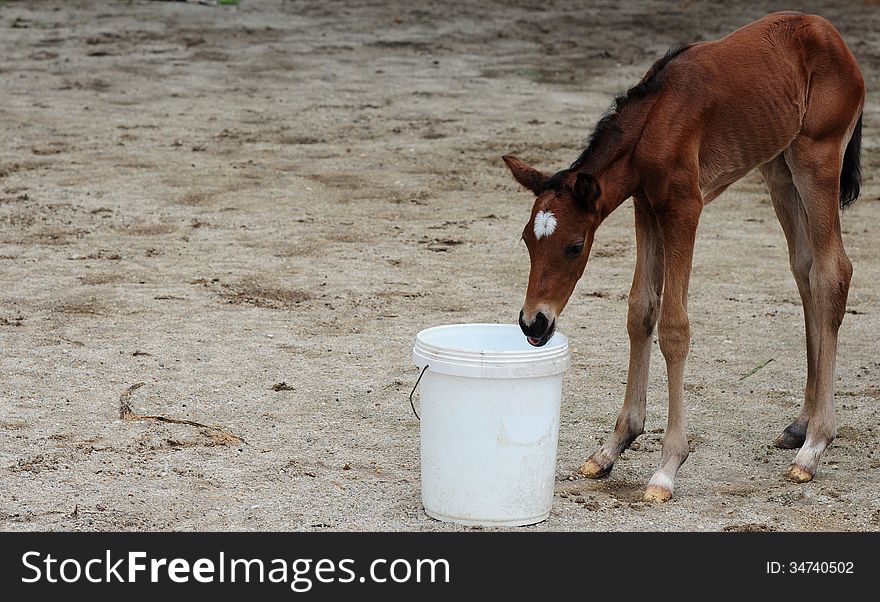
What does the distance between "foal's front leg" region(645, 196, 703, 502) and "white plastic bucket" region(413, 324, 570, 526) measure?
456 mm

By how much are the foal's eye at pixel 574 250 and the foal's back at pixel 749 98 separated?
42 centimetres

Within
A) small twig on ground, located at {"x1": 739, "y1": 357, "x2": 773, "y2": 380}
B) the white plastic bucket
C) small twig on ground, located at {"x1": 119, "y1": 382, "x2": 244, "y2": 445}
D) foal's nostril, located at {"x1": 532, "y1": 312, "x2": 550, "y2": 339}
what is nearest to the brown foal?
foal's nostril, located at {"x1": 532, "y1": 312, "x2": 550, "y2": 339}

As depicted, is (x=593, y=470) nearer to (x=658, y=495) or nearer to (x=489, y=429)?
(x=658, y=495)

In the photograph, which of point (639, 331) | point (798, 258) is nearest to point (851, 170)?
point (798, 258)

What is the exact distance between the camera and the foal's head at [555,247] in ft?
14.0

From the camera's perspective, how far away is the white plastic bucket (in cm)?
423

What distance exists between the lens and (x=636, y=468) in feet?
16.6

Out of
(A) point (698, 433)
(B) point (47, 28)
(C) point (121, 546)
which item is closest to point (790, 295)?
(A) point (698, 433)

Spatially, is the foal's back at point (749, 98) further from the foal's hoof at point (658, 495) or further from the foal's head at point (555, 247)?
the foal's hoof at point (658, 495)

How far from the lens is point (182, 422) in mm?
5422

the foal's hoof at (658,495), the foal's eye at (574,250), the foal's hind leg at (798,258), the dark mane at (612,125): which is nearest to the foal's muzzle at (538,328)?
the foal's eye at (574,250)

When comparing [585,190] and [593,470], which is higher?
[585,190]

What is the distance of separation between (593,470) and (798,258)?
125 centimetres

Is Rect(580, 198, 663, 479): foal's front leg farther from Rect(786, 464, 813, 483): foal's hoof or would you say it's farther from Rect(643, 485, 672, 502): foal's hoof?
Rect(786, 464, 813, 483): foal's hoof
